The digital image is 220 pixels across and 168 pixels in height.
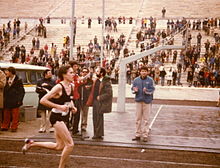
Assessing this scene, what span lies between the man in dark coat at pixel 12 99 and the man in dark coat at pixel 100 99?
2188 mm

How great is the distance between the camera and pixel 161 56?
123 ft

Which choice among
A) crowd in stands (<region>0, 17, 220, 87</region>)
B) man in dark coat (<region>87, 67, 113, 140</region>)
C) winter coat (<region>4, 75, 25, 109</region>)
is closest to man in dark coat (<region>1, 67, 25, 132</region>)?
winter coat (<region>4, 75, 25, 109</region>)

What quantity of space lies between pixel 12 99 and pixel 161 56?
24.9 metres

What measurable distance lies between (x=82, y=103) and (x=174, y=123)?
14.4ft

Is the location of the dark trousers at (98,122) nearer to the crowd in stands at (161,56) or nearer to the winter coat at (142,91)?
the winter coat at (142,91)

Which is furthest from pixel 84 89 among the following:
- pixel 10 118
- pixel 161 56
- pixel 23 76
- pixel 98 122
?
pixel 161 56

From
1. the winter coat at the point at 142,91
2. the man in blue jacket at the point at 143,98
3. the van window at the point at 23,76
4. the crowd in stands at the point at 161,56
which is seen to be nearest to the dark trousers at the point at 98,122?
the man in blue jacket at the point at 143,98

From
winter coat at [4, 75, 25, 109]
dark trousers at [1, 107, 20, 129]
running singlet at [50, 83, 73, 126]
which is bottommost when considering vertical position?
dark trousers at [1, 107, 20, 129]

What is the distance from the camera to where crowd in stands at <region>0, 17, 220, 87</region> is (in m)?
32.8

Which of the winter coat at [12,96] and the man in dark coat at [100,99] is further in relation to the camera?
the winter coat at [12,96]

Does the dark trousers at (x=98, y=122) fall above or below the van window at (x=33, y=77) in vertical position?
below

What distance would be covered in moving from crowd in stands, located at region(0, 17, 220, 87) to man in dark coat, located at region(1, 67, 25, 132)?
1587 centimetres

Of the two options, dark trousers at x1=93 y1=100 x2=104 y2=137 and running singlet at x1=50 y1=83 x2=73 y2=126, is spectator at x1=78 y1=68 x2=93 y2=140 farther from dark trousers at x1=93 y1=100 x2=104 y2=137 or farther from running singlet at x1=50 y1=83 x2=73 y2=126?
running singlet at x1=50 y1=83 x2=73 y2=126

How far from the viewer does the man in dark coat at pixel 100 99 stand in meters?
12.6
